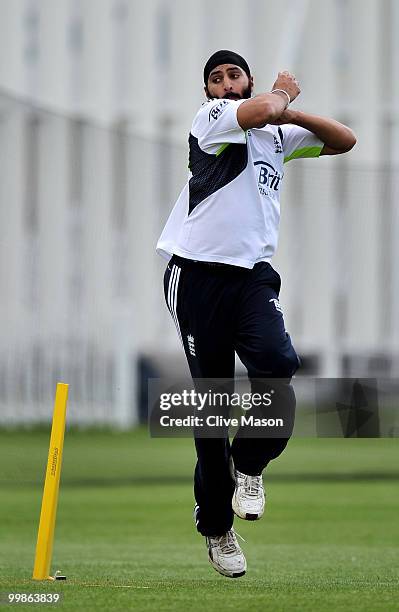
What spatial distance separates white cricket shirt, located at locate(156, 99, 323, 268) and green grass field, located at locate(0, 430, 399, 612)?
1564 mm

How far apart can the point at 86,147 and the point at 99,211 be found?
106 centimetres

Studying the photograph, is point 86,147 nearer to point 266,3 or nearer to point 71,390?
point 71,390

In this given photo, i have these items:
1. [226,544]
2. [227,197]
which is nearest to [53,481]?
[226,544]

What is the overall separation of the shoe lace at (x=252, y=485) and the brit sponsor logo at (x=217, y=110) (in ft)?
5.72

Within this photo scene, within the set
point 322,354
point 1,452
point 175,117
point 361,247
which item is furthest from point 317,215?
point 175,117

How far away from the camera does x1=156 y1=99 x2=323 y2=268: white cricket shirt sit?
6.36 metres

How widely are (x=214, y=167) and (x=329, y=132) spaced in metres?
0.66

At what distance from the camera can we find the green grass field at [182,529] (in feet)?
20.1

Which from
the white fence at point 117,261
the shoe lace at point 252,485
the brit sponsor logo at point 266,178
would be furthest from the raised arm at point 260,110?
the white fence at point 117,261

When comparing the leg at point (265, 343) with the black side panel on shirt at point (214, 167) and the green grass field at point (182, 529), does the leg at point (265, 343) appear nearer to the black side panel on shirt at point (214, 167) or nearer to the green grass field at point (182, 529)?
the black side panel on shirt at point (214, 167)

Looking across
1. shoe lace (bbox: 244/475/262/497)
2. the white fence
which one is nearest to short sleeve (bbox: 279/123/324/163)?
shoe lace (bbox: 244/475/262/497)

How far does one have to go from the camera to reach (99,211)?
1911cm

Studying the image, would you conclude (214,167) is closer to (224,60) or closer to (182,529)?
(224,60)

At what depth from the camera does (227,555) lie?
680 centimetres
